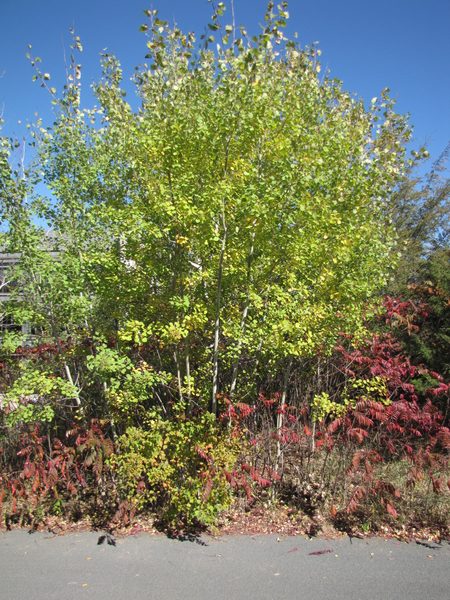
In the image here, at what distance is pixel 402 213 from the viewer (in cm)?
1594

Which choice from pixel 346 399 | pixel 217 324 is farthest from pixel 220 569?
pixel 346 399

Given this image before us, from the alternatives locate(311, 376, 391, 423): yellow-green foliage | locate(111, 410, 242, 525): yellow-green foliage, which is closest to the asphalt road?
locate(111, 410, 242, 525): yellow-green foliage

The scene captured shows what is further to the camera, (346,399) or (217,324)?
(346,399)

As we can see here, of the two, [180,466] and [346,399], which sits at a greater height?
[346,399]

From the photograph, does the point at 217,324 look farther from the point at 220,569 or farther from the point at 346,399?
the point at 220,569

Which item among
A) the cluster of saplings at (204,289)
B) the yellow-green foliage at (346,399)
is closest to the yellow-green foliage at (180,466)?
the cluster of saplings at (204,289)

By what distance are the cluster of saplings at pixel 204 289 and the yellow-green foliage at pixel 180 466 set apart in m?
0.02

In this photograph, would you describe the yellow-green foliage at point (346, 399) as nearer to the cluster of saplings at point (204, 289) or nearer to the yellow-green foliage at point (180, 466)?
the cluster of saplings at point (204, 289)

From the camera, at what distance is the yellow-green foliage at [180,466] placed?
151 inches

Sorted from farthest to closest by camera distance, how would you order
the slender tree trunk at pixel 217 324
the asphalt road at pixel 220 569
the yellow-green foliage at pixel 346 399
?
the yellow-green foliage at pixel 346 399 → the slender tree trunk at pixel 217 324 → the asphalt road at pixel 220 569

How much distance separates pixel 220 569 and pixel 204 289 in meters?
2.40

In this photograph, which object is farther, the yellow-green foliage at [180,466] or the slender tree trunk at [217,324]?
the slender tree trunk at [217,324]

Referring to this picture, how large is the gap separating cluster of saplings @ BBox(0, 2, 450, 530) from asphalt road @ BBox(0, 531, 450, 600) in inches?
12.2

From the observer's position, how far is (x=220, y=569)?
3.43m
